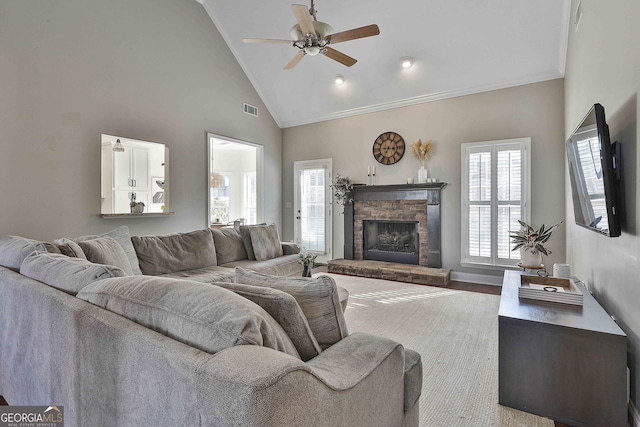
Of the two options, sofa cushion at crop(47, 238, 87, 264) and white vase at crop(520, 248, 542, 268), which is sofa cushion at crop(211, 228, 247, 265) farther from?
white vase at crop(520, 248, 542, 268)

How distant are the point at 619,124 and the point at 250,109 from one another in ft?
18.1

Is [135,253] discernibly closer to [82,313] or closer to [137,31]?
[82,313]

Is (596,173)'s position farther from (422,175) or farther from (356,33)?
(422,175)

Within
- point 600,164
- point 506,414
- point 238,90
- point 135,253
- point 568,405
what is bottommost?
point 506,414

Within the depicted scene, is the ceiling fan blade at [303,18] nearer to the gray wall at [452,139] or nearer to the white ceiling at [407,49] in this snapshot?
the white ceiling at [407,49]

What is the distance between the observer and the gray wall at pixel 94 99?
11.2 ft

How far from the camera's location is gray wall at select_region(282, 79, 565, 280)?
458cm

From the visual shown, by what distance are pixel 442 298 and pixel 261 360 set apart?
394cm

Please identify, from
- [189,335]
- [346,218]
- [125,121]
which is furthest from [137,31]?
[189,335]

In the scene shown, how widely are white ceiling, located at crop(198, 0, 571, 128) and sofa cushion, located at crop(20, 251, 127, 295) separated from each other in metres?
4.46

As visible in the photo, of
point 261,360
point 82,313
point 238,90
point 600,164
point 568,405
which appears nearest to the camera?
point 261,360

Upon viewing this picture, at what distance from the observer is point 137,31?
445cm

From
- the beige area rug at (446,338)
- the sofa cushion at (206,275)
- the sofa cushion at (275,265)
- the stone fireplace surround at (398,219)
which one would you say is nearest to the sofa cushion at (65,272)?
the sofa cushion at (206,275)

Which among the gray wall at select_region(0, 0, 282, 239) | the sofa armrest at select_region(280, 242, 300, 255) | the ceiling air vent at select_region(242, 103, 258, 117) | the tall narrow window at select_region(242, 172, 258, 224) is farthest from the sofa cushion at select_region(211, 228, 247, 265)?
the tall narrow window at select_region(242, 172, 258, 224)
